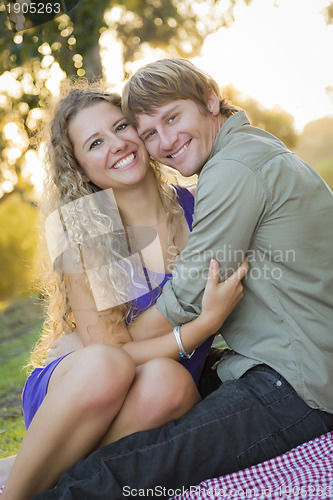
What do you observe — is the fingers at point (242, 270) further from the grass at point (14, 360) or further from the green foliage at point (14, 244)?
the green foliage at point (14, 244)

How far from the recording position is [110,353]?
2.05 metres

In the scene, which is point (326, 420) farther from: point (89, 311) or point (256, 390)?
point (89, 311)

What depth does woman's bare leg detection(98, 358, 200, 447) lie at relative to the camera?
2.04 meters

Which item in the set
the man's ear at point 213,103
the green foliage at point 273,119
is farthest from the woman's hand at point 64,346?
the green foliage at point 273,119

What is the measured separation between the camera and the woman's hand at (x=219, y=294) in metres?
2.11

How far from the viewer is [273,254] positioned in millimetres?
2139

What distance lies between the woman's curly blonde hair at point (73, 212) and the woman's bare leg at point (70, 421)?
47cm

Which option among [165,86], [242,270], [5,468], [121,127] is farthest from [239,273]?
[5,468]

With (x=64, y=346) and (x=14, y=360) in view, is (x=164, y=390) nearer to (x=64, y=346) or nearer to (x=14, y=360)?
(x=64, y=346)

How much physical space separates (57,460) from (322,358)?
1.05 metres

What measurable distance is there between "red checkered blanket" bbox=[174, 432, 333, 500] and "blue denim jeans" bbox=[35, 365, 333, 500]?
30 millimetres

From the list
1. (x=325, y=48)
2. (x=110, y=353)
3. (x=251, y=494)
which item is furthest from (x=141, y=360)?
(x=325, y=48)

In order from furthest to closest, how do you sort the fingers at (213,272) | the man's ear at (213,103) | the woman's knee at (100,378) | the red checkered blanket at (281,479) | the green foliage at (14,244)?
the green foliage at (14,244), the man's ear at (213,103), the fingers at (213,272), the woman's knee at (100,378), the red checkered blanket at (281,479)

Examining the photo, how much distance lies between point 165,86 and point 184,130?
0.20m
